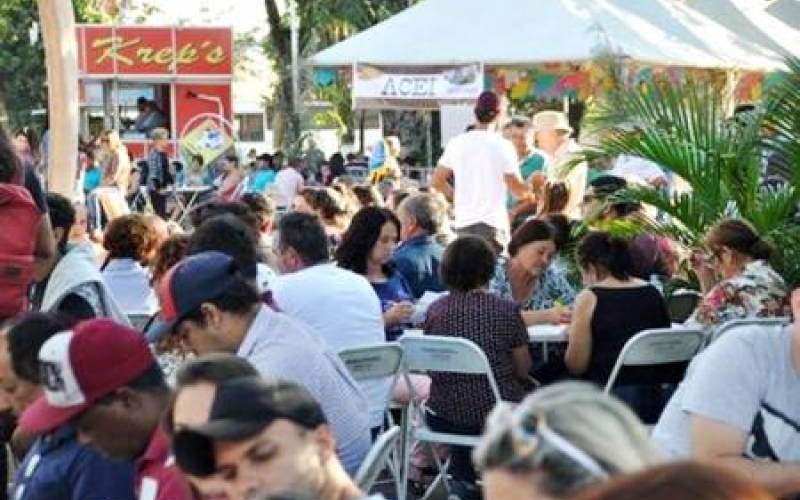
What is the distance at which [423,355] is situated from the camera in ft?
22.0

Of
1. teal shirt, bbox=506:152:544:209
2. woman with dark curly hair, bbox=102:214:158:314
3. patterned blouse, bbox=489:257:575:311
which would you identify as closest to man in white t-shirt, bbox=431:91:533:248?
teal shirt, bbox=506:152:544:209

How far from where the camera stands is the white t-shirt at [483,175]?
10562 mm

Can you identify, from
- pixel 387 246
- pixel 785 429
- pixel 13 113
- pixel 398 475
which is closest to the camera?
pixel 785 429

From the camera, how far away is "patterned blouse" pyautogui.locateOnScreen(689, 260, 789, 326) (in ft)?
22.2

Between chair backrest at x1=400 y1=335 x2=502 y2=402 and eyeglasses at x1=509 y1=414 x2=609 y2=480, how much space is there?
444 cm

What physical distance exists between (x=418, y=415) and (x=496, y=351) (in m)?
0.57

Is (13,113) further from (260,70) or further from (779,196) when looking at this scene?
(779,196)

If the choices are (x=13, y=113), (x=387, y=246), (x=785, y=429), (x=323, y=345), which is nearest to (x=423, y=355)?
(x=387, y=246)

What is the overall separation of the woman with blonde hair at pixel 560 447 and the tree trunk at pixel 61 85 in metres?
6.67

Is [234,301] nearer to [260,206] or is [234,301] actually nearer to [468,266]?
[468,266]

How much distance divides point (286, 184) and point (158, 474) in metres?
17.6

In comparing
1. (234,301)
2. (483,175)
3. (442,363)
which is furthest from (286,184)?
(234,301)

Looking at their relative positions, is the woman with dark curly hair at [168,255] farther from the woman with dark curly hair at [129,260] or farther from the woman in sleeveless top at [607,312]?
the woman in sleeveless top at [607,312]

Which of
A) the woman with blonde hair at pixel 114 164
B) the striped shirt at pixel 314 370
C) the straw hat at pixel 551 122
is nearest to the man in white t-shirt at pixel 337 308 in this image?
the striped shirt at pixel 314 370
